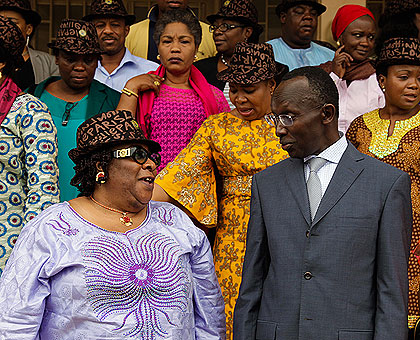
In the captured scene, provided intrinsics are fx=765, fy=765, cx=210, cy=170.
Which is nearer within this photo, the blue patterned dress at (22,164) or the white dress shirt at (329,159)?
the white dress shirt at (329,159)

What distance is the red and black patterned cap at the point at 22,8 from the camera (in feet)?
20.4

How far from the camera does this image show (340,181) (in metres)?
3.28

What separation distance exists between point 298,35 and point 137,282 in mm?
4004

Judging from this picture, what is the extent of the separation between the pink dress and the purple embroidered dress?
1684 millimetres

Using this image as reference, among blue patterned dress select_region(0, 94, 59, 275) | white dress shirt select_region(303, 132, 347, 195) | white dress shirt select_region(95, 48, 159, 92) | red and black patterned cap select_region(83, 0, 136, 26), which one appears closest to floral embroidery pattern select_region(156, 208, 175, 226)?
white dress shirt select_region(303, 132, 347, 195)

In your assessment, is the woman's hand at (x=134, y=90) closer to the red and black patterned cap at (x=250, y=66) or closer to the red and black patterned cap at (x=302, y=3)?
the red and black patterned cap at (x=250, y=66)

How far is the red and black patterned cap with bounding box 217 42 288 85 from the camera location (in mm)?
4828

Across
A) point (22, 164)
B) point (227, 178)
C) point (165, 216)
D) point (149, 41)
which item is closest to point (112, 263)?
point (165, 216)

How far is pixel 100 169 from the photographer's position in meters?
3.59

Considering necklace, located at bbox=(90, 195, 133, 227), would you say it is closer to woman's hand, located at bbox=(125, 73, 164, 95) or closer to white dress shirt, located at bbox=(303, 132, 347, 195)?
white dress shirt, located at bbox=(303, 132, 347, 195)

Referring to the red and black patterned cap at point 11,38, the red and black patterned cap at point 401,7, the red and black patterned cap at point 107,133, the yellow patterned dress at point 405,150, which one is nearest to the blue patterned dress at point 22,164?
the red and black patterned cap at point 11,38

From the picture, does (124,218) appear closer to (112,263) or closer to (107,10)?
(112,263)

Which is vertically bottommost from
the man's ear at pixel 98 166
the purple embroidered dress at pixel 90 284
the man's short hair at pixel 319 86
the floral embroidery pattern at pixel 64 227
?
the purple embroidered dress at pixel 90 284

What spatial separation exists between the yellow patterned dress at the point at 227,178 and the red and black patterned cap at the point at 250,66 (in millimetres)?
290
